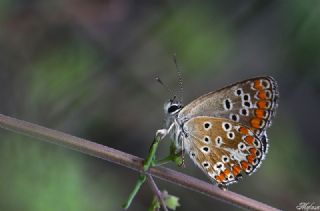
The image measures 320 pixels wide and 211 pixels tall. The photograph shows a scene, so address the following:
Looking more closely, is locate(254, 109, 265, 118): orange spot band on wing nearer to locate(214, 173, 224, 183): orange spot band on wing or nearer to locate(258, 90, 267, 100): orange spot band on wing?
locate(258, 90, 267, 100): orange spot band on wing

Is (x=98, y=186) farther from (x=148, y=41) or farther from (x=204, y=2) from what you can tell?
(x=204, y=2)

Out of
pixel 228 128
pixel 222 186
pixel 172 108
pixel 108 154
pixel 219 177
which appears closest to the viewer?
pixel 108 154

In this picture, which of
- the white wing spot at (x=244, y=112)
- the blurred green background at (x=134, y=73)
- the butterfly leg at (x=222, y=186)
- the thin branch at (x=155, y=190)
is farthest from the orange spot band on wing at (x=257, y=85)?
the blurred green background at (x=134, y=73)

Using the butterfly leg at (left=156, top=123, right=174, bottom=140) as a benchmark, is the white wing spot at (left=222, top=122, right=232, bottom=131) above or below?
above

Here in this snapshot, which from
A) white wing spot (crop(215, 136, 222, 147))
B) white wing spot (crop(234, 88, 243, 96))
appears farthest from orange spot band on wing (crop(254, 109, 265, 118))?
white wing spot (crop(215, 136, 222, 147))

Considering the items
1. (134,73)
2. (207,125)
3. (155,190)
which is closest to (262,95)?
(207,125)

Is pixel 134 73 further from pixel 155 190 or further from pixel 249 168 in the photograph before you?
pixel 155 190

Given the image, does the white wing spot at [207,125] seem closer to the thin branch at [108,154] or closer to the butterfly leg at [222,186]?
the butterfly leg at [222,186]

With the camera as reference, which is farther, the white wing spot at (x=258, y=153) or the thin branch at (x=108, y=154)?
the white wing spot at (x=258, y=153)
